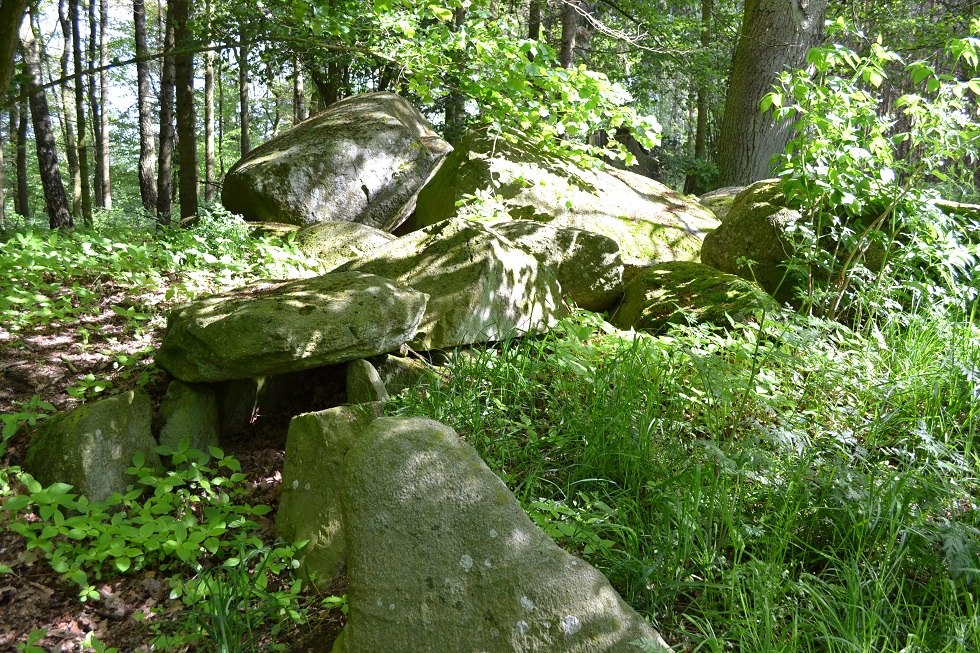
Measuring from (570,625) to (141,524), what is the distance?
269 cm

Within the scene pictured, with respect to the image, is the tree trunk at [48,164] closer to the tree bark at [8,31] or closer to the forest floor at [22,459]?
the forest floor at [22,459]

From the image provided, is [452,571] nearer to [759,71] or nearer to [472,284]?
[472,284]

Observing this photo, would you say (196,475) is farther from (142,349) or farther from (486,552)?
(486,552)

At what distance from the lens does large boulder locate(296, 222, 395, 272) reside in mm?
6844

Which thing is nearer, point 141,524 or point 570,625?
point 570,625

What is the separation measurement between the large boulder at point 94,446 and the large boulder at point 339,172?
443 centimetres

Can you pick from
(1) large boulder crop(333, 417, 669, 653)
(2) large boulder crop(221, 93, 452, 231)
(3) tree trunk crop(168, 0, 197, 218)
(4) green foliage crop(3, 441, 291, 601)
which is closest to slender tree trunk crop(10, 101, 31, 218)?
(3) tree trunk crop(168, 0, 197, 218)

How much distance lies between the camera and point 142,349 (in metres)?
4.91

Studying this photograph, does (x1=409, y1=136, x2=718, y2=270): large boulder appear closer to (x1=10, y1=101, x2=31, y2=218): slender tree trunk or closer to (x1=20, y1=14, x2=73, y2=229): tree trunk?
(x1=20, y1=14, x2=73, y2=229): tree trunk

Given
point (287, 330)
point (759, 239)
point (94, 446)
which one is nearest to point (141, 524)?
point (94, 446)

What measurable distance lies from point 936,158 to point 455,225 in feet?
10.9

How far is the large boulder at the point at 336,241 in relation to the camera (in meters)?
6.84

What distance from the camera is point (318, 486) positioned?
12.1 feet

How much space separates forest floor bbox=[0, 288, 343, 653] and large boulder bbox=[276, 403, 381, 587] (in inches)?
8.8
